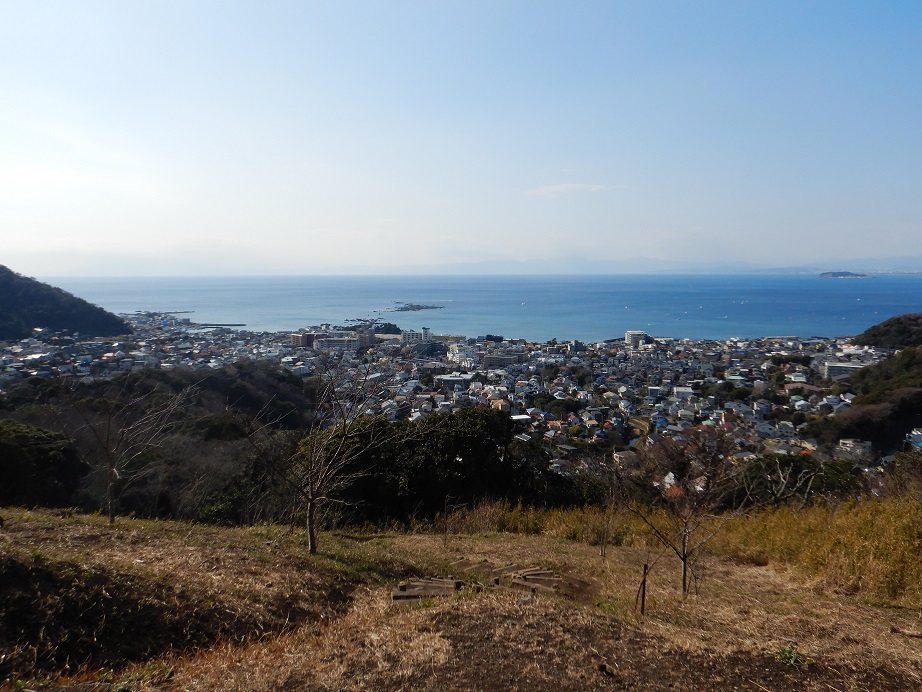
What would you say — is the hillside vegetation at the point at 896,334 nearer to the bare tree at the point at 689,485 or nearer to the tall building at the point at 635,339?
the tall building at the point at 635,339

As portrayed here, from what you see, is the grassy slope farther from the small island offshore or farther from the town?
the town

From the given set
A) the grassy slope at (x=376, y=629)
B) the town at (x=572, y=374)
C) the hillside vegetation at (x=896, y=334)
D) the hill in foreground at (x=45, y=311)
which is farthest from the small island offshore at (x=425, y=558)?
the hillside vegetation at (x=896, y=334)

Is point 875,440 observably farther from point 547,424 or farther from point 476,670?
point 476,670

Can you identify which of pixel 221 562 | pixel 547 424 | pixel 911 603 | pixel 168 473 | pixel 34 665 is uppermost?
pixel 34 665

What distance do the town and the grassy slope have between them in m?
8.30

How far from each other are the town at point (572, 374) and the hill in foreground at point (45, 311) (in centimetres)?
149

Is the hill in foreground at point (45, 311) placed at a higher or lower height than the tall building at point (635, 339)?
higher

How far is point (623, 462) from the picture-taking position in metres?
12.4

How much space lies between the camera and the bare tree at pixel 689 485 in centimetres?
598

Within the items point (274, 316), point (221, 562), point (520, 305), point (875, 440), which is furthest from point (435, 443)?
point (520, 305)

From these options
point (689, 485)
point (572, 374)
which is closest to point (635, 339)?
point (572, 374)

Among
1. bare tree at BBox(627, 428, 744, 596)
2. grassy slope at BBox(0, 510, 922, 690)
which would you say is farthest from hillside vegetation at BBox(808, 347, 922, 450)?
grassy slope at BBox(0, 510, 922, 690)

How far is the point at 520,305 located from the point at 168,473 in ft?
270

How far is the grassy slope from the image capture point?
345 cm
